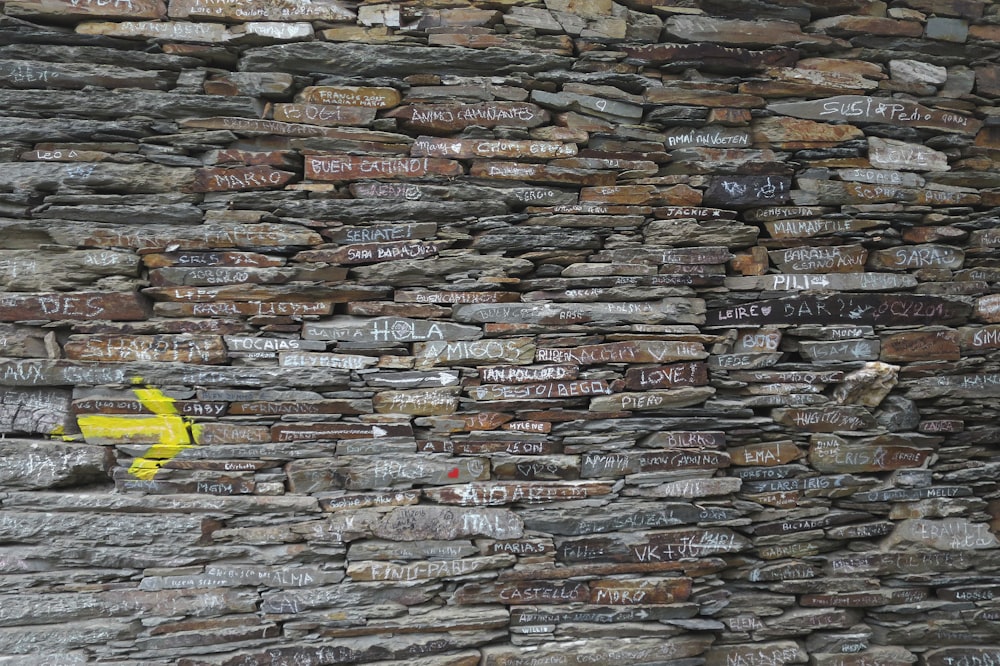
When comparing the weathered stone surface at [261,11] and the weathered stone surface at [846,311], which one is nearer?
the weathered stone surface at [261,11]

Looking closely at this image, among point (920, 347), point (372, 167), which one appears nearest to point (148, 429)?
point (372, 167)

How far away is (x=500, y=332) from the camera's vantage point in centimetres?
292

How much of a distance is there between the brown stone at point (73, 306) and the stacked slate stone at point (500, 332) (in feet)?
0.07

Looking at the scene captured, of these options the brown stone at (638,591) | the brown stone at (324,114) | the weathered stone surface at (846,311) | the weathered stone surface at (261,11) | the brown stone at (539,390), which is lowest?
the brown stone at (638,591)

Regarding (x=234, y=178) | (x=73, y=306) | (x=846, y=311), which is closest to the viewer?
(x=73, y=306)

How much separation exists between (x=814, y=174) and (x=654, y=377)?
1.34m

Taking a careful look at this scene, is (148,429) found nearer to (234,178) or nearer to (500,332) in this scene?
(234,178)

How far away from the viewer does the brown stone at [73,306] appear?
2766mm

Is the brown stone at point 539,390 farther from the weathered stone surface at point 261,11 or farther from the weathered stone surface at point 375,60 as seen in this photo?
the weathered stone surface at point 261,11

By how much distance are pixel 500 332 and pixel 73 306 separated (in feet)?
6.52

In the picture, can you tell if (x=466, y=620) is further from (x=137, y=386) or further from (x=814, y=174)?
(x=814, y=174)

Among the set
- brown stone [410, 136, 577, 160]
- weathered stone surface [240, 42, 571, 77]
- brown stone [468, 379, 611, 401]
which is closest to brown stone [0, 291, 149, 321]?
weathered stone surface [240, 42, 571, 77]

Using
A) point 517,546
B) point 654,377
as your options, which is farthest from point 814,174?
point 517,546

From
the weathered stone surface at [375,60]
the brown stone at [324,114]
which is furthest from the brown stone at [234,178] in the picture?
the weathered stone surface at [375,60]
